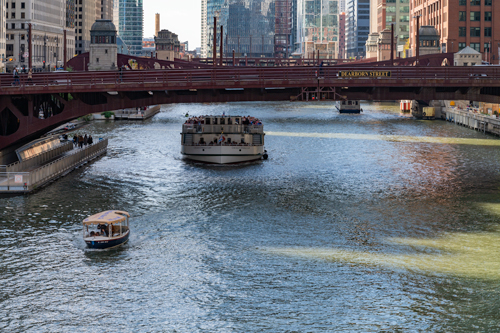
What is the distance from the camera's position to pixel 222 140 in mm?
85438

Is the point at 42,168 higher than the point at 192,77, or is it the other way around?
the point at 192,77

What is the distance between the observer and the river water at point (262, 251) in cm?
3581

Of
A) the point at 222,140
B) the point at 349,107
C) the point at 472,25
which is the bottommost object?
the point at 222,140

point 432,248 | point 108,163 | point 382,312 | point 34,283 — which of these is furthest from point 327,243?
point 108,163

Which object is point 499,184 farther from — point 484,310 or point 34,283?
point 34,283

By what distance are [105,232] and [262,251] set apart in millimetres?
10097

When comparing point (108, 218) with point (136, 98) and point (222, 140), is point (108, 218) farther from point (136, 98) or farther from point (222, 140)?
point (222, 140)

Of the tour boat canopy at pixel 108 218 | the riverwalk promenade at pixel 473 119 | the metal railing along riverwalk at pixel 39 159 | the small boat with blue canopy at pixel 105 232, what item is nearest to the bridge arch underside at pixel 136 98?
the metal railing along riverwalk at pixel 39 159

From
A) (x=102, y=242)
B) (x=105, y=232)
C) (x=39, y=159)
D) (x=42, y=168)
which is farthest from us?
(x=39, y=159)

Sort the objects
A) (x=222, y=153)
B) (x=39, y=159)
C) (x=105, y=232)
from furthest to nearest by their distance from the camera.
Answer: (x=222, y=153)
(x=39, y=159)
(x=105, y=232)

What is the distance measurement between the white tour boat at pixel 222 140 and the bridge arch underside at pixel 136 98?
10768mm

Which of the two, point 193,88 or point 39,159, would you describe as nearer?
point 193,88

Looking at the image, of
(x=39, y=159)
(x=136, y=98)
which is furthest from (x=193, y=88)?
(x=39, y=159)

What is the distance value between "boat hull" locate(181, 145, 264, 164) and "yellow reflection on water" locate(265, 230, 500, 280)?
37373 millimetres
